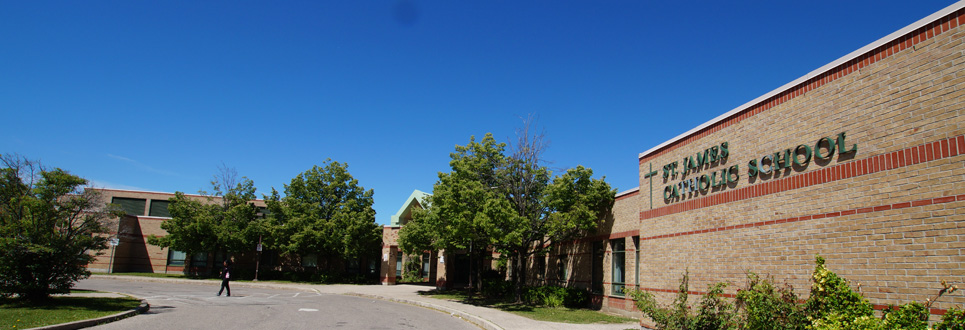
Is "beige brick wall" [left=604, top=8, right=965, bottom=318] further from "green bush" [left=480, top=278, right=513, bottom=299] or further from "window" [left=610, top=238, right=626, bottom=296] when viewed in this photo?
"green bush" [left=480, top=278, right=513, bottom=299]

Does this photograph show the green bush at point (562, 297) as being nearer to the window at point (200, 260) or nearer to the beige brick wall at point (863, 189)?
the beige brick wall at point (863, 189)

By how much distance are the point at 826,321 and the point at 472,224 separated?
13.9m

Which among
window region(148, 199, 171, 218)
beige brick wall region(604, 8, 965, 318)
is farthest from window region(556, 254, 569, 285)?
window region(148, 199, 171, 218)

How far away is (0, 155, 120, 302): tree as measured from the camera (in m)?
14.6

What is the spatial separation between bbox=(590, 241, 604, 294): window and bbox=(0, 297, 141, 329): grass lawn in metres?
15.5

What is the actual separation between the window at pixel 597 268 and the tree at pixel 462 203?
4248 millimetres

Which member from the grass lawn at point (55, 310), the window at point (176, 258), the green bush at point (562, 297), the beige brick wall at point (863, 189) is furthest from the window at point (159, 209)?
the beige brick wall at point (863, 189)

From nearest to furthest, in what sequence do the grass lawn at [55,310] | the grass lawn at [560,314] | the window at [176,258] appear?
the grass lawn at [55,310], the grass lawn at [560,314], the window at [176,258]

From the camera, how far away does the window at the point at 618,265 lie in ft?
62.2

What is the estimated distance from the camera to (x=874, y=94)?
27.8 feet

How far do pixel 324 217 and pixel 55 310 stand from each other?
23.7 m

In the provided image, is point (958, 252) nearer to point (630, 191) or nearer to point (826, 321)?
point (826, 321)

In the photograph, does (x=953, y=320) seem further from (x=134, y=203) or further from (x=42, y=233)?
(x=134, y=203)

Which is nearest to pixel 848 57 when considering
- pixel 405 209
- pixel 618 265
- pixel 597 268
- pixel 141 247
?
pixel 618 265
